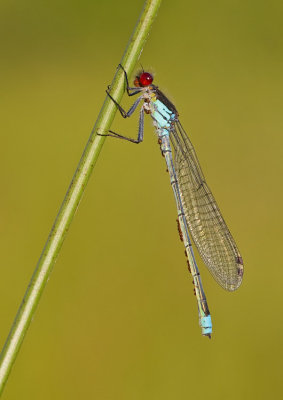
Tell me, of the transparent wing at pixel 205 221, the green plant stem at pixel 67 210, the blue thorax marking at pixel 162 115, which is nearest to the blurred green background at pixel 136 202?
the blue thorax marking at pixel 162 115

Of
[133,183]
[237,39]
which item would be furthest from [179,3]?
[133,183]

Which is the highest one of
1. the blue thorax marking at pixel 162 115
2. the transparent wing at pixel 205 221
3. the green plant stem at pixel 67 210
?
the blue thorax marking at pixel 162 115

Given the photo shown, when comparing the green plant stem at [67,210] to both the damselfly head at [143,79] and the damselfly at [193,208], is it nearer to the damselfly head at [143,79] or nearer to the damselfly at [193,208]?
the damselfly head at [143,79]

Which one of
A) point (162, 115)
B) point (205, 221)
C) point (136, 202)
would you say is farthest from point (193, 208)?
point (136, 202)

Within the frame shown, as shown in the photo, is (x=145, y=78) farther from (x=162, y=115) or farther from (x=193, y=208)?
(x=193, y=208)

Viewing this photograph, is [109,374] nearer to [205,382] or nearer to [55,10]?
[205,382]

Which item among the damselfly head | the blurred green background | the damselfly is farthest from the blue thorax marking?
the damselfly head
